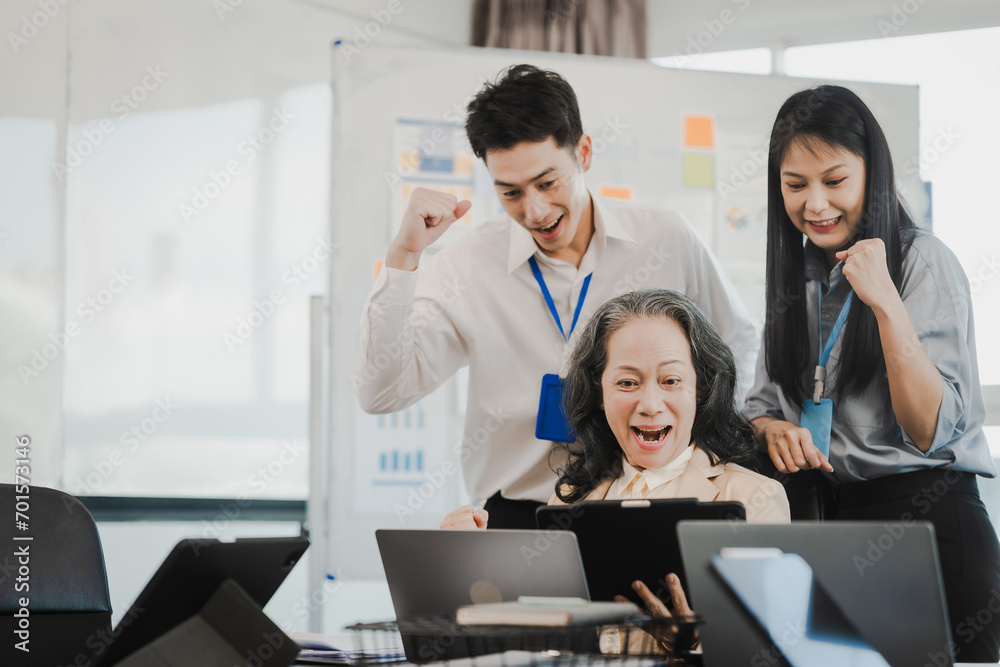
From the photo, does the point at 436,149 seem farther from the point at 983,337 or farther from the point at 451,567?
the point at 983,337

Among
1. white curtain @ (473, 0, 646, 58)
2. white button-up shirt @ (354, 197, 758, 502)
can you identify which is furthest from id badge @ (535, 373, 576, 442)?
white curtain @ (473, 0, 646, 58)

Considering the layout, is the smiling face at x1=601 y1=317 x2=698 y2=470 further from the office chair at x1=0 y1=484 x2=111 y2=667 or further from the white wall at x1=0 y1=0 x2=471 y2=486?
the white wall at x1=0 y1=0 x2=471 y2=486

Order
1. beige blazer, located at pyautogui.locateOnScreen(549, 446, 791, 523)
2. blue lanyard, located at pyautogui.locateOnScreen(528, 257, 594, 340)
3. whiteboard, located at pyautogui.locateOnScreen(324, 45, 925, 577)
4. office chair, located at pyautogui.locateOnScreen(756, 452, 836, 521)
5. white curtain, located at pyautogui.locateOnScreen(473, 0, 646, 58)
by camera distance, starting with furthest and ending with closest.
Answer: white curtain, located at pyautogui.locateOnScreen(473, 0, 646, 58), whiteboard, located at pyautogui.locateOnScreen(324, 45, 925, 577), blue lanyard, located at pyautogui.locateOnScreen(528, 257, 594, 340), office chair, located at pyautogui.locateOnScreen(756, 452, 836, 521), beige blazer, located at pyautogui.locateOnScreen(549, 446, 791, 523)

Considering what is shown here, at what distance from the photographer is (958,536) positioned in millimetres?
1935

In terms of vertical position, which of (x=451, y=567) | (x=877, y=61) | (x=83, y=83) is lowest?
(x=451, y=567)

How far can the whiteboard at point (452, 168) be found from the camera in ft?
9.90

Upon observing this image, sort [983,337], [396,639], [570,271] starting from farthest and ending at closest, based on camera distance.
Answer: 1. [983,337]
2. [570,271]
3. [396,639]

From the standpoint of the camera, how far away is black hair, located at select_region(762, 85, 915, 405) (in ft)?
6.57

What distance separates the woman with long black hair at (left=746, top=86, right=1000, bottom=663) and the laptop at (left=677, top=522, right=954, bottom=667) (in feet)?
2.93

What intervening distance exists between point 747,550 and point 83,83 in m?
3.09

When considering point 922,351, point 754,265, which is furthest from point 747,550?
point 754,265

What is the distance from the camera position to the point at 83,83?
329 centimetres

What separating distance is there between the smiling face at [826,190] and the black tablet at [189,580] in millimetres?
1361

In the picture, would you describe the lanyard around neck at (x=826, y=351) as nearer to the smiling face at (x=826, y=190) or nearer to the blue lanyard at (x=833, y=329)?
the blue lanyard at (x=833, y=329)
